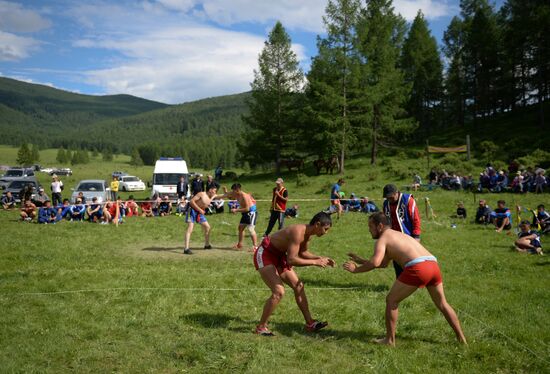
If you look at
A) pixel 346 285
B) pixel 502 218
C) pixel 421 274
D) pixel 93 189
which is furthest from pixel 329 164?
pixel 421 274

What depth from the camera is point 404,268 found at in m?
5.94

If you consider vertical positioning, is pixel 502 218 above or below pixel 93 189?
below

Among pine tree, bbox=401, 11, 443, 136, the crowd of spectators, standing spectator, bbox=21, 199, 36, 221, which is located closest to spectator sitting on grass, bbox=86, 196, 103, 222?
standing spectator, bbox=21, 199, 36, 221

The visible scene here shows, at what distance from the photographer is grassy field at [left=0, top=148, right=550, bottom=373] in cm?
559

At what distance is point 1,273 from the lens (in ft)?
32.1

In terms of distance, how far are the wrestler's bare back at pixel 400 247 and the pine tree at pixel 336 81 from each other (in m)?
29.9

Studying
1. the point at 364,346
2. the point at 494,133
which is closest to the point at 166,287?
the point at 364,346

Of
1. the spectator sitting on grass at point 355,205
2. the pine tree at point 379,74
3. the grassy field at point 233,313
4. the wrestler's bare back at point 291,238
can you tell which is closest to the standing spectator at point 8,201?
the grassy field at point 233,313

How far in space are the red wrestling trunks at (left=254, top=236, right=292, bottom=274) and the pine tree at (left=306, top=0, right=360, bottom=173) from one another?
2953 cm

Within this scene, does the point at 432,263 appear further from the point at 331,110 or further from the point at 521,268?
the point at 331,110

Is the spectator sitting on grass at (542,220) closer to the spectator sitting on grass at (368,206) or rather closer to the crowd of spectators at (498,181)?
the spectator sitting on grass at (368,206)

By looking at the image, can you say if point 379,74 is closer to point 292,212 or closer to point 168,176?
point 168,176

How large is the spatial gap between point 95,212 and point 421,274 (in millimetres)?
16171

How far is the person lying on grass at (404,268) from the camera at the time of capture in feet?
19.0
